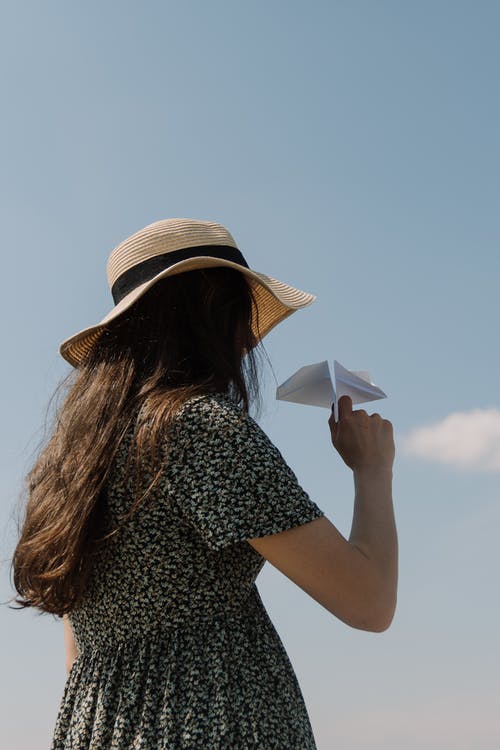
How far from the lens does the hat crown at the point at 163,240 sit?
9.85 feet

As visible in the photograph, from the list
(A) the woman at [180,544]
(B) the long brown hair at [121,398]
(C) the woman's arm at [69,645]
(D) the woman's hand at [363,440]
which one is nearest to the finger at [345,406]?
(D) the woman's hand at [363,440]

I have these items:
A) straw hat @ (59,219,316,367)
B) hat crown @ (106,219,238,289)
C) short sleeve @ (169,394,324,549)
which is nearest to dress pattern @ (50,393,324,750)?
Answer: short sleeve @ (169,394,324,549)

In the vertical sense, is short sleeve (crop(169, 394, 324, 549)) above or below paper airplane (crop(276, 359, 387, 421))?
below

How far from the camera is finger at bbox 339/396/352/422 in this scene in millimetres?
3012

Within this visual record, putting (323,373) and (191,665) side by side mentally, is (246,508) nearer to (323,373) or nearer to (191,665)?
(191,665)

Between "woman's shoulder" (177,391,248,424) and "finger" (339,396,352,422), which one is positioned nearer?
"woman's shoulder" (177,391,248,424)

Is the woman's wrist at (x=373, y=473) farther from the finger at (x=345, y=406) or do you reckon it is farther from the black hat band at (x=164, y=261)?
the black hat band at (x=164, y=261)

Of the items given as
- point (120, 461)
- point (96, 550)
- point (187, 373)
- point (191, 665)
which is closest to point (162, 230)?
point (187, 373)

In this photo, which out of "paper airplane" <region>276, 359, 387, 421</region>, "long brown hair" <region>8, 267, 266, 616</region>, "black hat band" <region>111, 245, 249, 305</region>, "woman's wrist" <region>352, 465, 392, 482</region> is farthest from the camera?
"paper airplane" <region>276, 359, 387, 421</region>

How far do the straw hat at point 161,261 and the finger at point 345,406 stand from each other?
0.32 meters

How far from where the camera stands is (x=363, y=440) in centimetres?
285

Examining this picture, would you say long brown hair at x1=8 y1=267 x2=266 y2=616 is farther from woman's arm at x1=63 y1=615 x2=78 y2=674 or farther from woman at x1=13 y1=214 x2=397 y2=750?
woman's arm at x1=63 y1=615 x2=78 y2=674

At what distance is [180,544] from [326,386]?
0.80 metres

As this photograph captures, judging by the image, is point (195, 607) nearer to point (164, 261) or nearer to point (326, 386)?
point (326, 386)
